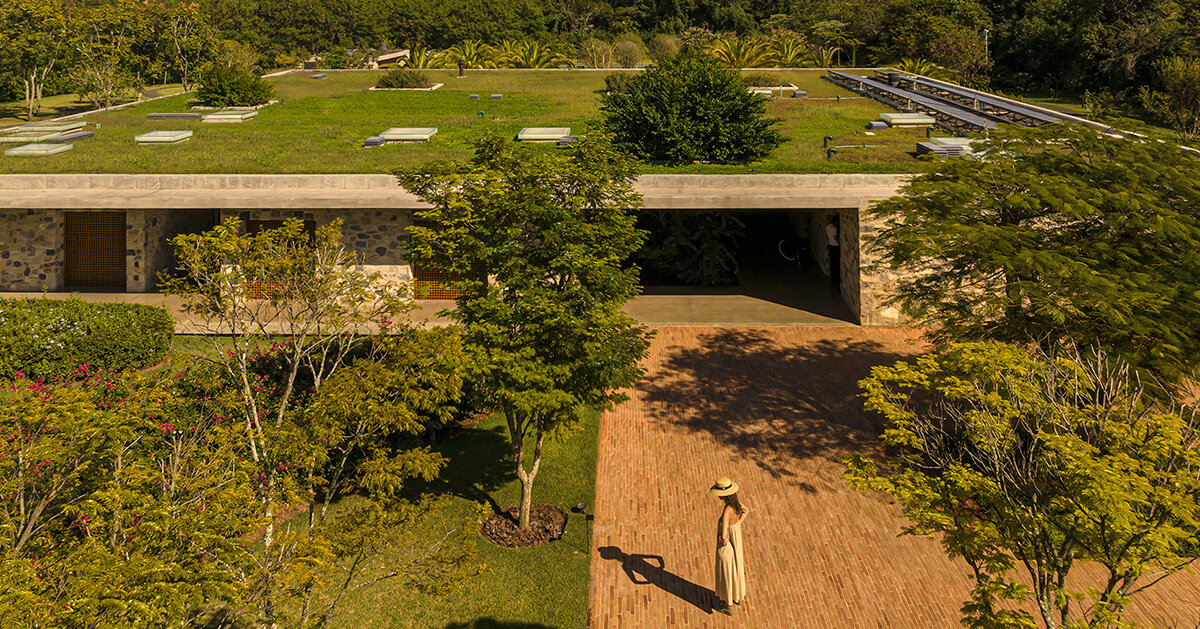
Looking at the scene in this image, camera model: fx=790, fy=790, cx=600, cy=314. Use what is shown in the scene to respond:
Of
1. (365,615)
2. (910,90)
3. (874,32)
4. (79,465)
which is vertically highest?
(874,32)

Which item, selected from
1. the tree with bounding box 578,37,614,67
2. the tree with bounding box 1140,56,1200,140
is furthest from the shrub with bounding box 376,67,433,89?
the tree with bounding box 1140,56,1200,140

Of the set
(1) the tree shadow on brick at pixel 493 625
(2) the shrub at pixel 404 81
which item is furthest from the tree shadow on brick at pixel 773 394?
(2) the shrub at pixel 404 81

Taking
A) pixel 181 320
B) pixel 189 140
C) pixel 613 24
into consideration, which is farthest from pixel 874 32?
pixel 181 320

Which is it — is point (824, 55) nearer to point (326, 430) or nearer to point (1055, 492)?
point (1055, 492)

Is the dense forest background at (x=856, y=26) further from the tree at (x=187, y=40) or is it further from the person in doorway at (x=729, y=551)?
the person in doorway at (x=729, y=551)

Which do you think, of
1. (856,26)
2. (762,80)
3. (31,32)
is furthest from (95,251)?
(856,26)

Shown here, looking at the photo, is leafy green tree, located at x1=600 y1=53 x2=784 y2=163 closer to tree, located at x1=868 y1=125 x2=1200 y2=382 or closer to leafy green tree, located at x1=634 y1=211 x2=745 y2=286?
leafy green tree, located at x1=634 y1=211 x2=745 y2=286

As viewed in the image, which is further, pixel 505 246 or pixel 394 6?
pixel 394 6

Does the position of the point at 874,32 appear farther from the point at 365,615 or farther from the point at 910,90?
the point at 365,615
